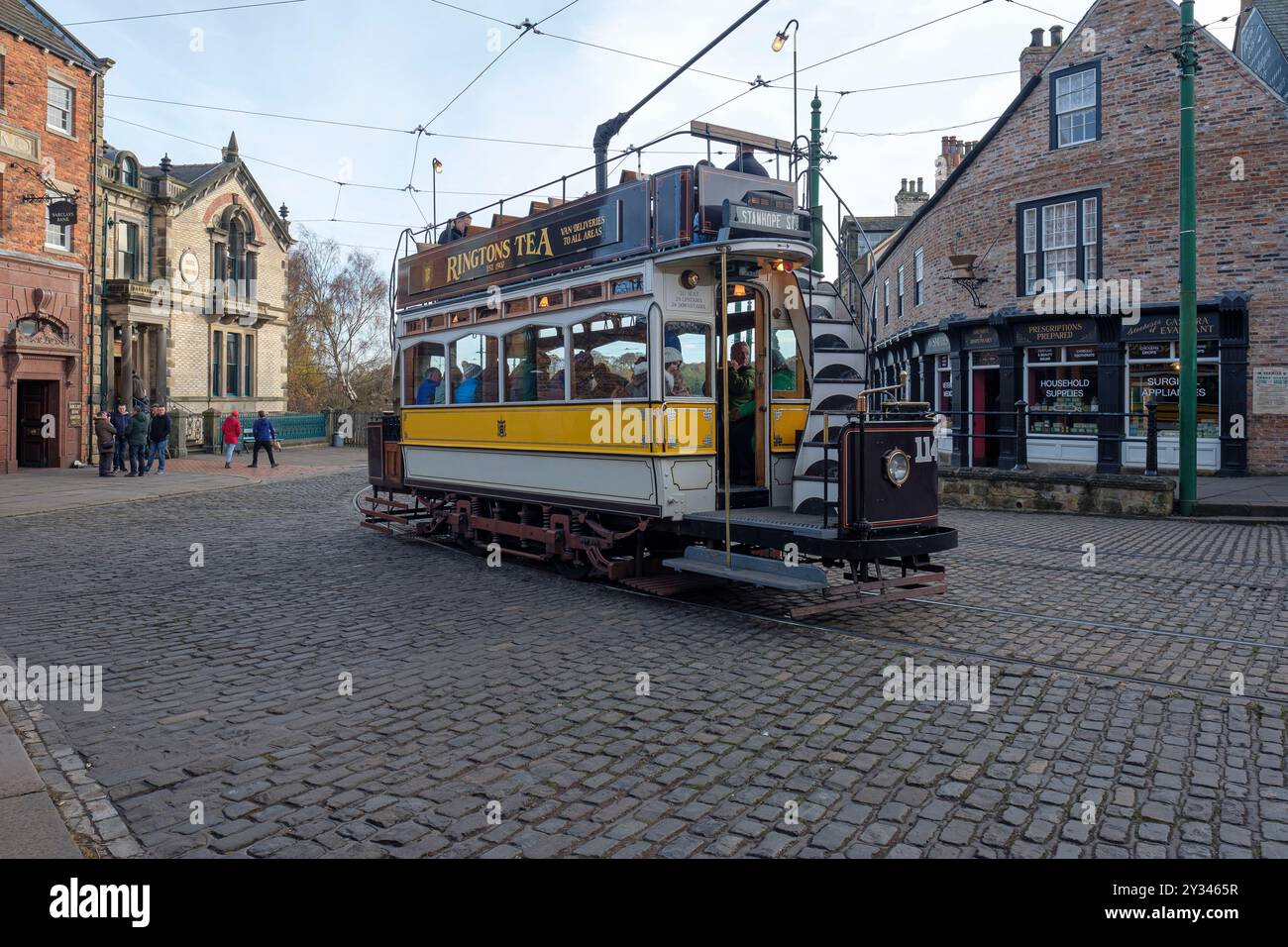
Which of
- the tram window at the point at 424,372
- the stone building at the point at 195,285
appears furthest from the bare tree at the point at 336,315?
the tram window at the point at 424,372

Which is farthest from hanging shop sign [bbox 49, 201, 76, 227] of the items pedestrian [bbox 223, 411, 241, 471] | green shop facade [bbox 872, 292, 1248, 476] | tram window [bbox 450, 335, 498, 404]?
green shop facade [bbox 872, 292, 1248, 476]

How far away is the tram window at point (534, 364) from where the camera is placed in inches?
404

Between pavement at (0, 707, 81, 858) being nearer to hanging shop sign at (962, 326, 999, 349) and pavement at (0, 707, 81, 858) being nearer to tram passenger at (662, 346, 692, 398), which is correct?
tram passenger at (662, 346, 692, 398)

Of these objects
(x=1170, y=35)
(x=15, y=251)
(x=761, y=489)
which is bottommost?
(x=761, y=489)

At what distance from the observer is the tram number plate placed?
8609 mm

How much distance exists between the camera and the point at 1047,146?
22781 mm

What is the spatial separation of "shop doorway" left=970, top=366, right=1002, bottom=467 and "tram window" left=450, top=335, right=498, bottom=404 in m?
15.5

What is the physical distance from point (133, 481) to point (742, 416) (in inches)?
753

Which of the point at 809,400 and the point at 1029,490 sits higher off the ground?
the point at 809,400

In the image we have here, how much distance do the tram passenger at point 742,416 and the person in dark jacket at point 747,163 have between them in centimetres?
168

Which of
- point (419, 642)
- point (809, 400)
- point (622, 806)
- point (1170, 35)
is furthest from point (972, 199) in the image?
point (622, 806)

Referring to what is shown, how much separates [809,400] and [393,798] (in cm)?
632

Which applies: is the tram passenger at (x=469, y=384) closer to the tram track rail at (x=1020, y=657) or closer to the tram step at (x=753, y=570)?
the tram track rail at (x=1020, y=657)
